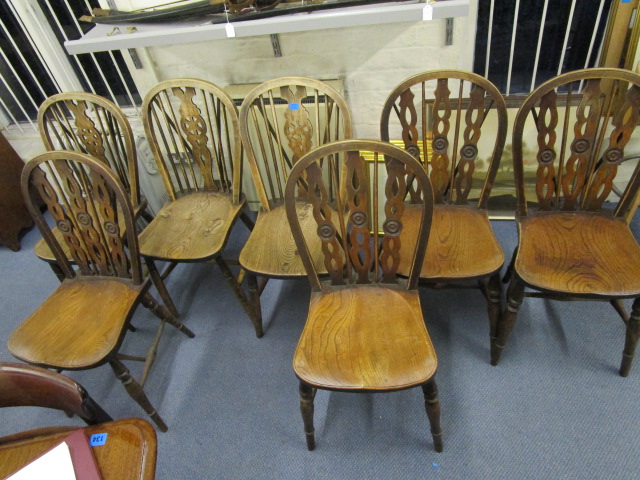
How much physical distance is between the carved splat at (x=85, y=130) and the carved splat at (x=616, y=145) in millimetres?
1873

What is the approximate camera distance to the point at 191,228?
1571 millimetres

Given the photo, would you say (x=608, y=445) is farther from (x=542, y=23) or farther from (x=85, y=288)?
(x=85, y=288)

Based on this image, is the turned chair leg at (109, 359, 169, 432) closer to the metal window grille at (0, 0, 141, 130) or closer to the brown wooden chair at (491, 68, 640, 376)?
the brown wooden chair at (491, 68, 640, 376)

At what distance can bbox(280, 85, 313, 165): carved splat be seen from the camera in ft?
4.65

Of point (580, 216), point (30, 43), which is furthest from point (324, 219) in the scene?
point (30, 43)

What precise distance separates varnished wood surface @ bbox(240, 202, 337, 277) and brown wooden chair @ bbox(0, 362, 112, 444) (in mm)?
622

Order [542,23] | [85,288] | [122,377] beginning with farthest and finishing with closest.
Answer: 1. [542,23]
2. [85,288]
3. [122,377]

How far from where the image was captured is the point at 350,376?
3.37ft

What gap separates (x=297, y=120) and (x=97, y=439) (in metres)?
1.12

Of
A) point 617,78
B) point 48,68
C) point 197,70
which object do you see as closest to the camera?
point 617,78

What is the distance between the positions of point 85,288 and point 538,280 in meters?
1.51

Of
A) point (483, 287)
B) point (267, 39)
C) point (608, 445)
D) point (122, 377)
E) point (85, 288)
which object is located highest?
point (267, 39)

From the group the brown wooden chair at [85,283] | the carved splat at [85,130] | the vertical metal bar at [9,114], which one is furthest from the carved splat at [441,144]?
the vertical metal bar at [9,114]

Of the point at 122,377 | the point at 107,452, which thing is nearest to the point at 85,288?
the point at 122,377
